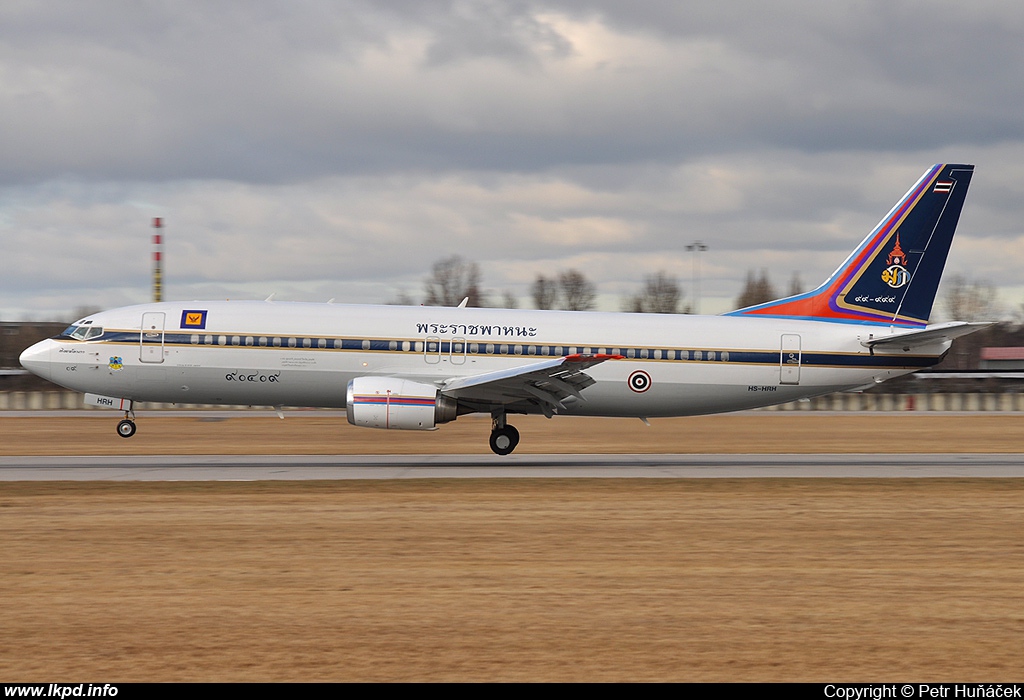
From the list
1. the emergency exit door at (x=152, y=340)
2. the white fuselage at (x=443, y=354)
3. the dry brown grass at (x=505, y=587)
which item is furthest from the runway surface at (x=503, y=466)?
the dry brown grass at (x=505, y=587)

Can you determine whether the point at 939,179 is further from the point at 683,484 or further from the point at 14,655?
the point at 14,655

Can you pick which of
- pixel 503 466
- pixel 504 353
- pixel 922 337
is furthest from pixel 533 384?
pixel 922 337

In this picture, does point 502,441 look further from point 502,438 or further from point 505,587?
point 505,587

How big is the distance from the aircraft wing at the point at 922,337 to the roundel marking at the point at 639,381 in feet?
20.1

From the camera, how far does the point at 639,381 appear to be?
25.8 meters

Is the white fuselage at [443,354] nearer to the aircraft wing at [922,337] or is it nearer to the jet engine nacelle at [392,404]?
the aircraft wing at [922,337]

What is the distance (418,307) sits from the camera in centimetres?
2600

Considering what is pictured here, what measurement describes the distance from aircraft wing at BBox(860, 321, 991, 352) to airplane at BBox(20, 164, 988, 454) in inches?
2.3

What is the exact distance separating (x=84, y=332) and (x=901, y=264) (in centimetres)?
2299

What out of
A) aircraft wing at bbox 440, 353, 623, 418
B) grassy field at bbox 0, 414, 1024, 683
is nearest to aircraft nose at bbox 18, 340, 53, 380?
grassy field at bbox 0, 414, 1024, 683

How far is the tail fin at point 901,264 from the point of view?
89.9 ft

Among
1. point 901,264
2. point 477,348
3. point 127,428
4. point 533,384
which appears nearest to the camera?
point 533,384

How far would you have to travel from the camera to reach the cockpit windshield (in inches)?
1007

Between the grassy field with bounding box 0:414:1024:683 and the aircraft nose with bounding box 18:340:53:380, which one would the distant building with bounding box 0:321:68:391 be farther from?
the grassy field with bounding box 0:414:1024:683
